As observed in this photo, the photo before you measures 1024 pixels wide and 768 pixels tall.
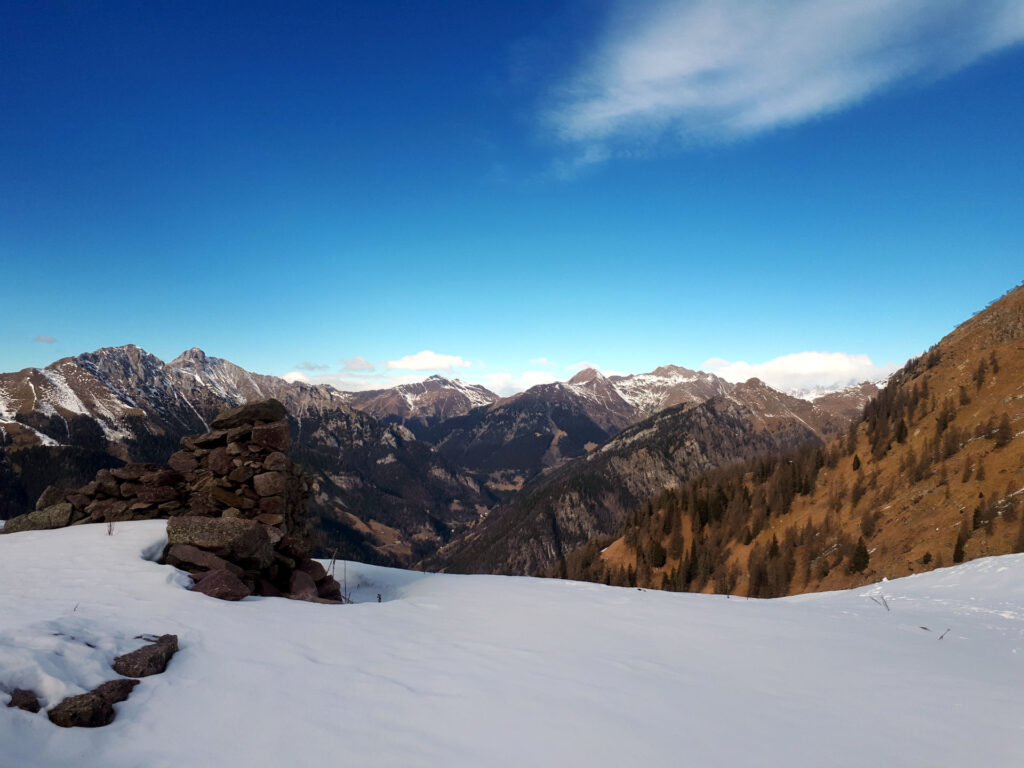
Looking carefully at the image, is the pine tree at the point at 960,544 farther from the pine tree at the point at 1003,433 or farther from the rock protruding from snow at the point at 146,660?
the rock protruding from snow at the point at 146,660

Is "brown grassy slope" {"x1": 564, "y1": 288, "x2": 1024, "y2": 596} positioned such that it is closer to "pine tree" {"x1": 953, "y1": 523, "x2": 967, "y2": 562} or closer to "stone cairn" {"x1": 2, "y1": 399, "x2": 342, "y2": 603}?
"pine tree" {"x1": 953, "y1": 523, "x2": 967, "y2": 562}

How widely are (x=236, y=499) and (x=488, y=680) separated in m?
12.5

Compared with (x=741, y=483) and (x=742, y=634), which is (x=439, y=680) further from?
(x=741, y=483)

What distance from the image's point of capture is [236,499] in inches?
625

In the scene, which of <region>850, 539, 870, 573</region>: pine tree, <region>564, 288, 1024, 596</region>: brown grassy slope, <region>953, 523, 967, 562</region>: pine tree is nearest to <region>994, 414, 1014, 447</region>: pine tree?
<region>564, 288, 1024, 596</region>: brown grassy slope

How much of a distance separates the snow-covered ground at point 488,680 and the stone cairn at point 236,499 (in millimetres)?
2920

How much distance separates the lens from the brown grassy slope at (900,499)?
41.9m

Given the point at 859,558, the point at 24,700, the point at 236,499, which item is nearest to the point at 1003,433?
the point at 859,558

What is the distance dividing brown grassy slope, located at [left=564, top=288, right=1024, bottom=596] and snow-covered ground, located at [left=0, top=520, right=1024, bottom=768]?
3669cm

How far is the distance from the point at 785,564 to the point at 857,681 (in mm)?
A: 62405

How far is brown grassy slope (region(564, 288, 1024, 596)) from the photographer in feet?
137

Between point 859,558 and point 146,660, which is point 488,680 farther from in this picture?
point 859,558

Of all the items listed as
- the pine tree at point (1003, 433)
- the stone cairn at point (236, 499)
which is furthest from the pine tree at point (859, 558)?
the stone cairn at point (236, 499)

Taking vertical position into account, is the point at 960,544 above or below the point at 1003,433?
below
